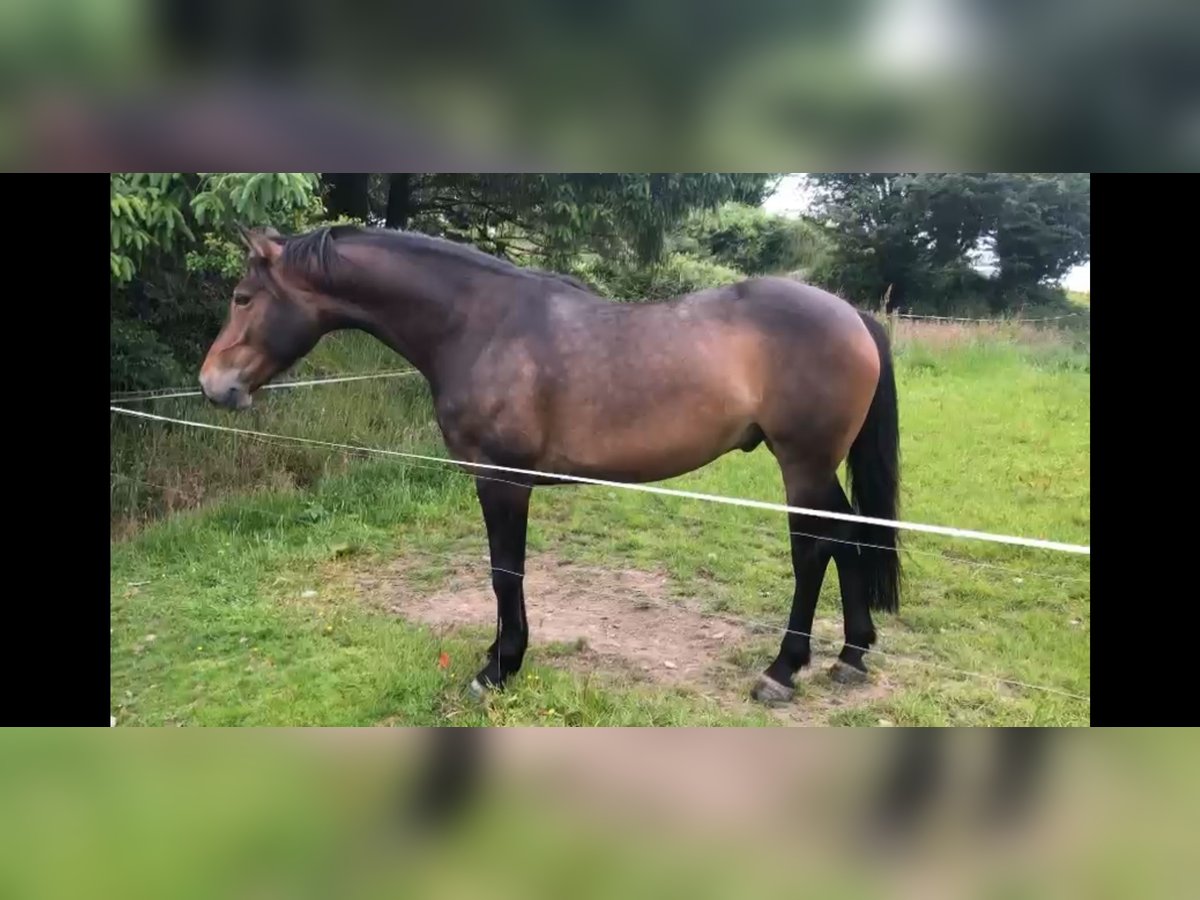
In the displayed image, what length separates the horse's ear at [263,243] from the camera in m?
2.98

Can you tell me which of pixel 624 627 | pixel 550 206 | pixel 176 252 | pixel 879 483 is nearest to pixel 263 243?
pixel 176 252

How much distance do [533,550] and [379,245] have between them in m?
1.28

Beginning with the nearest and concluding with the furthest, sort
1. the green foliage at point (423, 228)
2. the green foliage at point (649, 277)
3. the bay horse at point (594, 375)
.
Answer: the bay horse at point (594, 375)
the green foliage at point (423, 228)
the green foliage at point (649, 277)

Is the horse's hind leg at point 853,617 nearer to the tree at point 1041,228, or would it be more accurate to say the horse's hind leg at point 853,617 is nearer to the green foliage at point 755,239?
the green foliage at point 755,239

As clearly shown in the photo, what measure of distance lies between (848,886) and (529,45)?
2580 millimetres

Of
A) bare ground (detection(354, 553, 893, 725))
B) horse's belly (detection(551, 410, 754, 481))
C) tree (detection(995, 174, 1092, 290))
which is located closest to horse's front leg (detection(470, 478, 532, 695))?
bare ground (detection(354, 553, 893, 725))

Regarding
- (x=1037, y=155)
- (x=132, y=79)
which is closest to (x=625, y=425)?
(x=1037, y=155)

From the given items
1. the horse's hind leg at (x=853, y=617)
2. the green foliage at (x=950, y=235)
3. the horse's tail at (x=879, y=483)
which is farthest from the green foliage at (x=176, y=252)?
the horse's hind leg at (x=853, y=617)

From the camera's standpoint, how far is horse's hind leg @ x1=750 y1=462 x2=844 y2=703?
9.91 ft

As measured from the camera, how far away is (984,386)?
323 cm

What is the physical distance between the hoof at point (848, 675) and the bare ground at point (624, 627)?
0.07 ft

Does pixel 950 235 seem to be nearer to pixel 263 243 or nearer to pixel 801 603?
pixel 801 603

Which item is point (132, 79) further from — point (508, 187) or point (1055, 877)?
point (1055, 877)

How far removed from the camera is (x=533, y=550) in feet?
10.8
